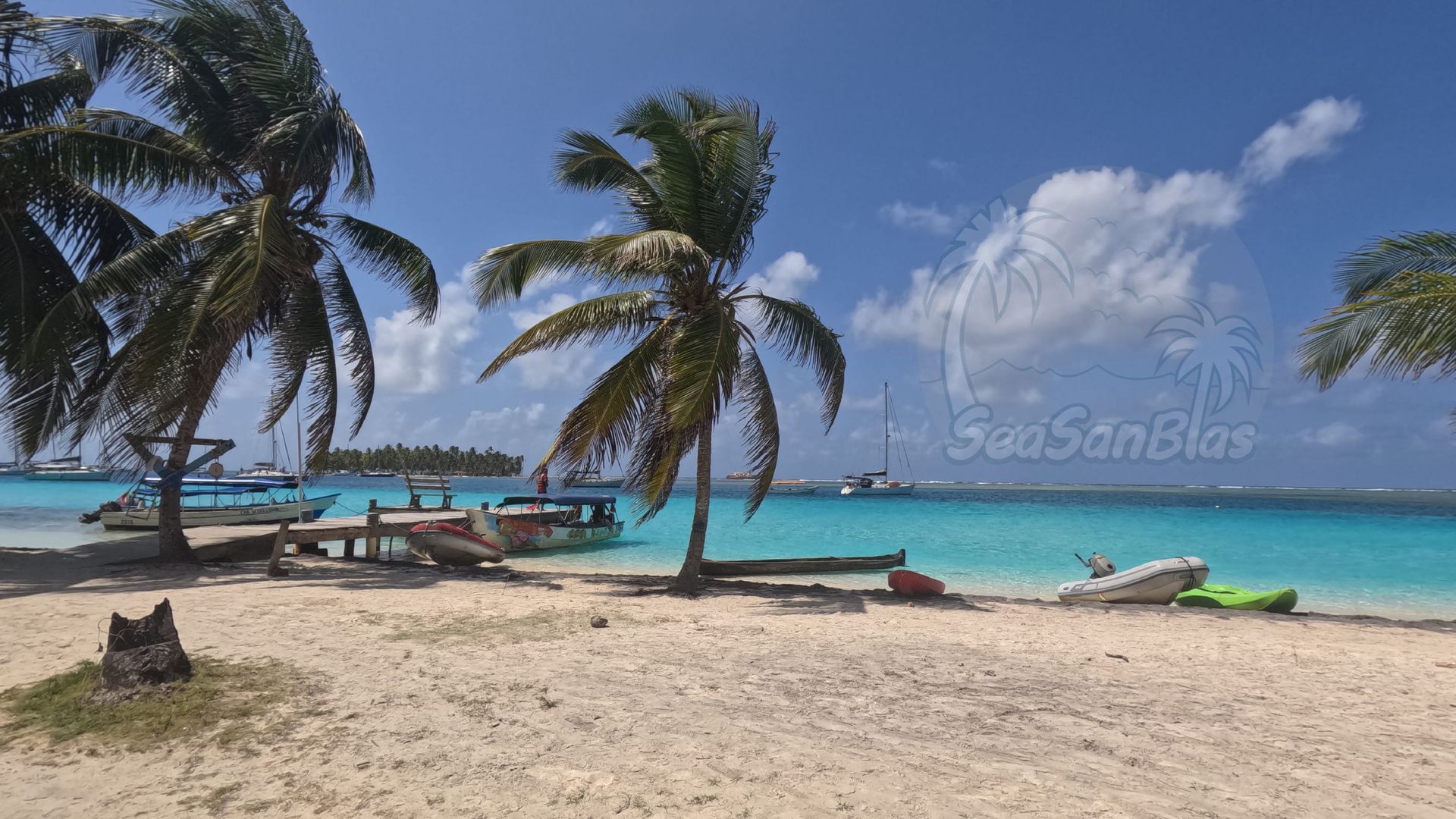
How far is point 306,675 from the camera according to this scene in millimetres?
5141

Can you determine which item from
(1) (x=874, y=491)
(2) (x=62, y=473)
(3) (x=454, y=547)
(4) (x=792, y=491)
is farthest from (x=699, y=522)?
(2) (x=62, y=473)

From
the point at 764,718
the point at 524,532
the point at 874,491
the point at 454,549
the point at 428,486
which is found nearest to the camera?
the point at 764,718

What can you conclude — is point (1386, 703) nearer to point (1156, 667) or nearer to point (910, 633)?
point (1156, 667)

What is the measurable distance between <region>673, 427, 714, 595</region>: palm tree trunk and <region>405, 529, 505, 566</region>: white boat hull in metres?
5.26

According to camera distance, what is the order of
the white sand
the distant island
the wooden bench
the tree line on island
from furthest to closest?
the distant island, the wooden bench, the tree line on island, the white sand

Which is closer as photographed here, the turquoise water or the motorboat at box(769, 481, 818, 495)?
the turquoise water

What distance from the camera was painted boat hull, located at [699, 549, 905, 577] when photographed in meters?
12.6

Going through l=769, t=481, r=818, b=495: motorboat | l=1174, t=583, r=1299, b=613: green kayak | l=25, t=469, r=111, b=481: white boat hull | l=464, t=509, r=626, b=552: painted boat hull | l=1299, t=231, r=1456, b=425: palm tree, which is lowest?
l=25, t=469, r=111, b=481: white boat hull

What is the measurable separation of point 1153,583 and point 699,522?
7.50 metres

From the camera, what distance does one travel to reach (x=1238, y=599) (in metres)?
11.0

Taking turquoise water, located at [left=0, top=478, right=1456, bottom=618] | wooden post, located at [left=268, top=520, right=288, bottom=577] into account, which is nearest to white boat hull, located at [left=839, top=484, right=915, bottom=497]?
turquoise water, located at [left=0, top=478, right=1456, bottom=618]

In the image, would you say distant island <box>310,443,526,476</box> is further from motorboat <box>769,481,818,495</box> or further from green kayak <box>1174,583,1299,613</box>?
green kayak <box>1174,583,1299,613</box>

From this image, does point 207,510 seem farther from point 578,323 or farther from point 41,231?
point 578,323

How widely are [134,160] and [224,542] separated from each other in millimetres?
6942
